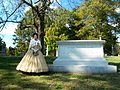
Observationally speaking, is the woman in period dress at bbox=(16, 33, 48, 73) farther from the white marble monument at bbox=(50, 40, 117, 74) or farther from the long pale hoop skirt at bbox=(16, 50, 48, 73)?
the white marble monument at bbox=(50, 40, 117, 74)

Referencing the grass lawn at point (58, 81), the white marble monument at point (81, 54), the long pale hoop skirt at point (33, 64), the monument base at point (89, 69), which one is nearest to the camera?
the grass lawn at point (58, 81)

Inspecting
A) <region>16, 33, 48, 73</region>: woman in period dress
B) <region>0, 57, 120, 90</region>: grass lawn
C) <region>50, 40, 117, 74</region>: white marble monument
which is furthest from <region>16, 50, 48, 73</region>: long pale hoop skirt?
<region>50, 40, 117, 74</region>: white marble monument

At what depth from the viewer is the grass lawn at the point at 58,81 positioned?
10734mm

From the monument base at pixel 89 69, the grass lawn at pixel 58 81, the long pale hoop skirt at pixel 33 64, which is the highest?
the long pale hoop skirt at pixel 33 64

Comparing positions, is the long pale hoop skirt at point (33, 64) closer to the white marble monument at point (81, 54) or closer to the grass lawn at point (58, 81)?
the grass lawn at point (58, 81)

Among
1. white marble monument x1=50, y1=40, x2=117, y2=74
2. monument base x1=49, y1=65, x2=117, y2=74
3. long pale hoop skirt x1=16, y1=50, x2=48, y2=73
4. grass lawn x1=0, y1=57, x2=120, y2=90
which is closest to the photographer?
grass lawn x1=0, y1=57, x2=120, y2=90

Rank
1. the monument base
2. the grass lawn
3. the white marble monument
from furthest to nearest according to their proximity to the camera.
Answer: the white marble monument
the monument base
the grass lawn

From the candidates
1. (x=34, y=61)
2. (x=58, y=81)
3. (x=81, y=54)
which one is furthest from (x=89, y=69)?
(x=34, y=61)

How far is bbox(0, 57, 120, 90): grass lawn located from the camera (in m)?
10.7

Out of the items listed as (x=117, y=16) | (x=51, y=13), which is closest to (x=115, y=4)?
(x=117, y=16)

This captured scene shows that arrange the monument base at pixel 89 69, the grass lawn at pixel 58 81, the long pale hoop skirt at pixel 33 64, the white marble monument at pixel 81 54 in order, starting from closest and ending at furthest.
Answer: the grass lawn at pixel 58 81
the long pale hoop skirt at pixel 33 64
the monument base at pixel 89 69
the white marble monument at pixel 81 54

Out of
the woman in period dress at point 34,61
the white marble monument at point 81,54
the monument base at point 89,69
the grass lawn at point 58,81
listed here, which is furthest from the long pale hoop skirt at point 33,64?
the white marble monument at point 81,54

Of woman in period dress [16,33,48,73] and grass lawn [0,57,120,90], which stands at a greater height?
woman in period dress [16,33,48,73]

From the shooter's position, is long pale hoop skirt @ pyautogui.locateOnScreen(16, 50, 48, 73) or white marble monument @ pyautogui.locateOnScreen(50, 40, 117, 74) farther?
white marble monument @ pyautogui.locateOnScreen(50, 40, 117, 74)
